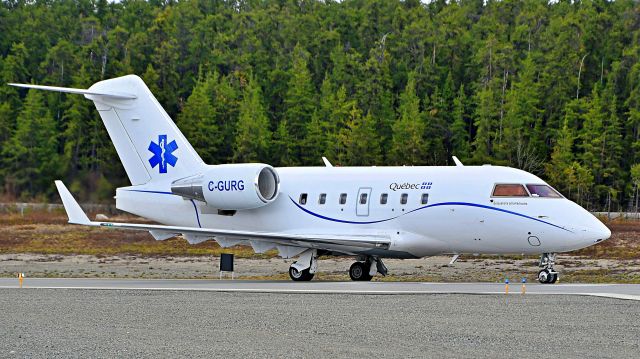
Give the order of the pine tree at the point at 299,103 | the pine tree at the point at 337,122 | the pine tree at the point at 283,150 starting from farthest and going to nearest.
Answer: the pine tree at the point at 299,103
the pine tree at the point at 283,150
the pine tree at the point at 337,122

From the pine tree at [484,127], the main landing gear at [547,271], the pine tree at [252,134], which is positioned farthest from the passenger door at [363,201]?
the pine tree at [252,134]

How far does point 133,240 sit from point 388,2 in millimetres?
Answer: 62050

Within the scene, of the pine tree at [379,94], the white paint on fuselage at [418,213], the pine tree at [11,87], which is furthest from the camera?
the pine tree at [379,94]

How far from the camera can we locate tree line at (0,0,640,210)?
73.4 m

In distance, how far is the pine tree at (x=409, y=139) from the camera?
7481 cm

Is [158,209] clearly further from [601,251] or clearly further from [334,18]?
[334,18]

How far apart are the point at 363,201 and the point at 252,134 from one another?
4576 centimetres

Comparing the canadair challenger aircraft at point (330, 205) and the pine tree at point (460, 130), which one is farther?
the pine tree at point (460, 130)

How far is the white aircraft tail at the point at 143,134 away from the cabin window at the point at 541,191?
10.2 meters

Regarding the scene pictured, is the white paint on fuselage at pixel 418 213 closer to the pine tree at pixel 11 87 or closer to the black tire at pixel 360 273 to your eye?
the black tire at pixel 360 273

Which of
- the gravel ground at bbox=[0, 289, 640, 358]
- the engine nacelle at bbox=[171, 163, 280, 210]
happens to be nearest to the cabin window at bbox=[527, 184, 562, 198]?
the gravel ground at bbox=[0, 289, 640, 358]

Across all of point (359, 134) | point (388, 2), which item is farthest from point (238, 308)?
point (388, 2)

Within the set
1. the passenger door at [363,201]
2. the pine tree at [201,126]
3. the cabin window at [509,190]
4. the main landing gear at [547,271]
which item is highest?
the pine tree at [201,126]

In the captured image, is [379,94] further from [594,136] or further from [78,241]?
[78,241]
